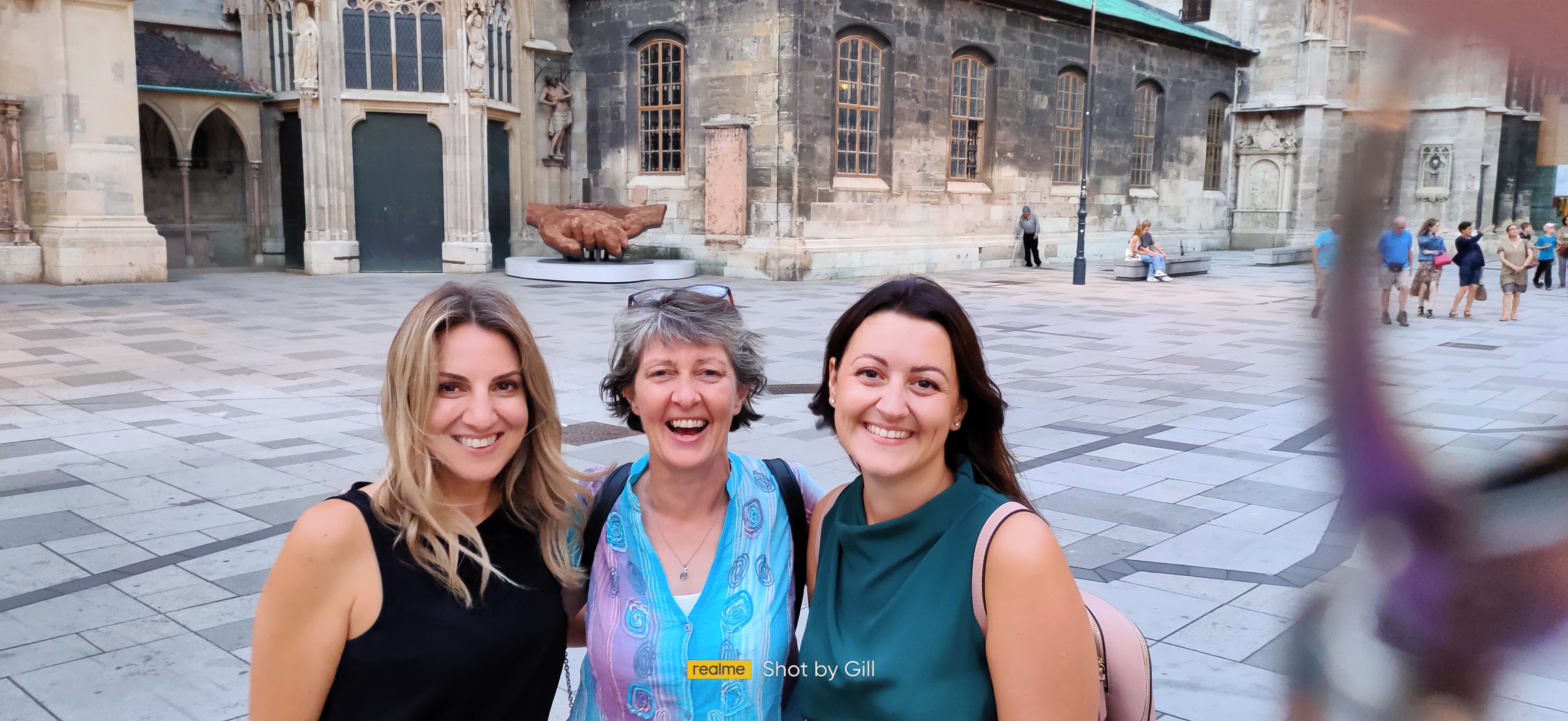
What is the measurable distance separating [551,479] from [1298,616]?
1549 mm

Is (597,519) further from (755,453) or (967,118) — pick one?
(967,118)

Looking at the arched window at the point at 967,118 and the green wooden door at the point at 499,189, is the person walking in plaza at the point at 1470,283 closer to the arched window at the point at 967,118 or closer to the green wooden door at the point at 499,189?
the arched window at the point at 967,118

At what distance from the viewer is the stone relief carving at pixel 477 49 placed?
2222 cm

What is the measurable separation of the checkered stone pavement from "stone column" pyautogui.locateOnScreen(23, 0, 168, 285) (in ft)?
11.2

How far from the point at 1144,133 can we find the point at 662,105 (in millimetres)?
15386

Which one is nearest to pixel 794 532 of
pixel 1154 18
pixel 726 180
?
pixel 726 180

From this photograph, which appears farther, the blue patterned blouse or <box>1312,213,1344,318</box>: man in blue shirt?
the blue patterned blouse

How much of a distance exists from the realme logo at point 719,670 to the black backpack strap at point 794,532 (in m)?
0.12

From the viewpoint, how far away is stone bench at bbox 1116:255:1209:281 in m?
23.5

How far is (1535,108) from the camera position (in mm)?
956

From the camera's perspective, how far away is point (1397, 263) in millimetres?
1025

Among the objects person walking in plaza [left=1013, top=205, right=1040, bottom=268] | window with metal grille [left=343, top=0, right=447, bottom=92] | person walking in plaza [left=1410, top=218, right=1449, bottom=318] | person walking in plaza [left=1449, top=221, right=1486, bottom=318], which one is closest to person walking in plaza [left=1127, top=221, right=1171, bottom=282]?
person walking in plaza [left=1013, top=205, right=1040, bottom=268]

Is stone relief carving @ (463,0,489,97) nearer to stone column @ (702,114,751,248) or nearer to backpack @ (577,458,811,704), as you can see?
stone column @ (702,114,751,248)

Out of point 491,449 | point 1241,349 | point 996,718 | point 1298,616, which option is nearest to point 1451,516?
point 1298,616
